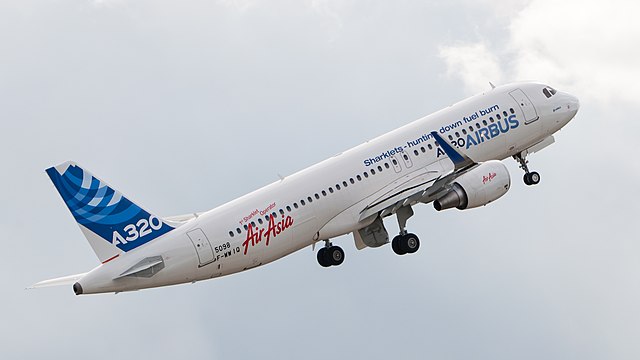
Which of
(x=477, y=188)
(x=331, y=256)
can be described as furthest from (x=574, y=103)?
(x=331, y=256)

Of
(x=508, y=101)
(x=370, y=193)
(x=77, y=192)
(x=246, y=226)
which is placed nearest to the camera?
(x=77, y=192)

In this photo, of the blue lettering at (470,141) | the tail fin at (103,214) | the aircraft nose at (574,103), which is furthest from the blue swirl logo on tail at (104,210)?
the aircraft nose at (574,103)

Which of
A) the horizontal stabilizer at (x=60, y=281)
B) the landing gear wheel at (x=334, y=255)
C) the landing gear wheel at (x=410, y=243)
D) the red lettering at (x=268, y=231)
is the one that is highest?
the horizontal stabilizer at (x=60, y=281)

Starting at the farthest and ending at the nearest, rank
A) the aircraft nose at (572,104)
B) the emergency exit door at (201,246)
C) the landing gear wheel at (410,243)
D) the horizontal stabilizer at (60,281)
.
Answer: the aircraft nose at (572,104)
the landing gear wheel at (410,243)
the horizontal stabilizer at (60,281)
the emergency exit door at (201,246)

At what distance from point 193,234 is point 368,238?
10.6 meters

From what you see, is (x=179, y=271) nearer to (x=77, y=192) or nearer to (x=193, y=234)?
(x=193, y=234)

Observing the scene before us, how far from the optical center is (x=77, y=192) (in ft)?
174

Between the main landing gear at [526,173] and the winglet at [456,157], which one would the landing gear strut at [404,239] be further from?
the main landing gear at [526,173]

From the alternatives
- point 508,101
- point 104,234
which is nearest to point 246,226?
point 104,234

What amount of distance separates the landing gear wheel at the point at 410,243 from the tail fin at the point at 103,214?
11.8 m

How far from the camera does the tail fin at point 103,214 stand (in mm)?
A: 52969

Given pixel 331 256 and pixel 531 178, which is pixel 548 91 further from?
pixel 331 256

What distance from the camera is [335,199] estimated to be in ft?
198

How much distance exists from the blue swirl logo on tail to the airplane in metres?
0.04
